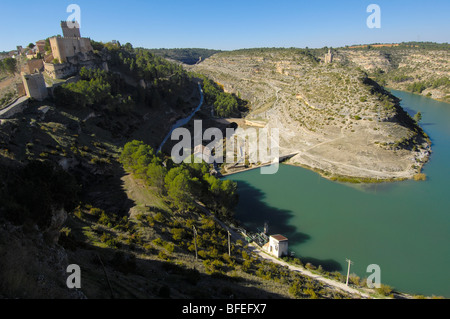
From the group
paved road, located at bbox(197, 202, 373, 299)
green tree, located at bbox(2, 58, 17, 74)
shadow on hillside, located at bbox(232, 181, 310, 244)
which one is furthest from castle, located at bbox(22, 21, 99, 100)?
paved road, located at bbox(197, 202, 373, 299)

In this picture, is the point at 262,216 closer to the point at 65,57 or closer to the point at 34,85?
the point at 34,85

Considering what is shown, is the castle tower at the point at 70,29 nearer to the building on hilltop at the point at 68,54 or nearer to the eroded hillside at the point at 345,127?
the building on hilltop at the point at 68,54

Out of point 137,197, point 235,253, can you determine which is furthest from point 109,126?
point 235,253

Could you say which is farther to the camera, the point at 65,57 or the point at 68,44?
the point at 68,44

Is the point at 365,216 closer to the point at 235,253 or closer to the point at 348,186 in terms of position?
the point at 348,186

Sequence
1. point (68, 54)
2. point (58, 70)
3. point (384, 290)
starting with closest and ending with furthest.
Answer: point (384, 290) → point (58, 70) → point (68, 54)

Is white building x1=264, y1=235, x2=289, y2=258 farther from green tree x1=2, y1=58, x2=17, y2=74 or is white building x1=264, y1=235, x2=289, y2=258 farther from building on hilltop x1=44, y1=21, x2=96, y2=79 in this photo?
green tree x1=2, y1=58, x2=17, y2=74

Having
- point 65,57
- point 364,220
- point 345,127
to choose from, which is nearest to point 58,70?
point 65,57
